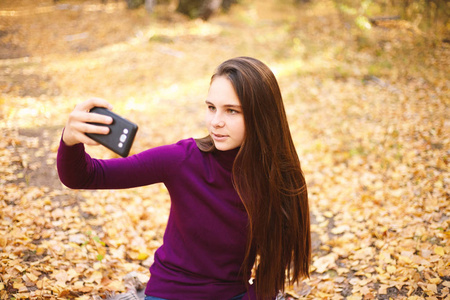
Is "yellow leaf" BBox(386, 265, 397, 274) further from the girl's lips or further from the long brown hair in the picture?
the girl's lips

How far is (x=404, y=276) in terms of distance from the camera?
3385mm

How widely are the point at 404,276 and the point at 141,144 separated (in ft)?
16.5

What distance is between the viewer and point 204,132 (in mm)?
7344

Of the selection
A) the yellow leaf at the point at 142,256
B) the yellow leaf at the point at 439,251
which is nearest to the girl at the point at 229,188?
the yellow leaf at the point at 142,256

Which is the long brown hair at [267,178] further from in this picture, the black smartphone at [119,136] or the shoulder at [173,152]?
the black smartphone at [119,136]

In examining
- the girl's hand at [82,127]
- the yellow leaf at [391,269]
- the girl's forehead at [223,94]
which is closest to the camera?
the girl's hand at [82,127]

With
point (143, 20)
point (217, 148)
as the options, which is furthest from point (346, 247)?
point (143, 20)

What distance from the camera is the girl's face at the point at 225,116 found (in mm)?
2191

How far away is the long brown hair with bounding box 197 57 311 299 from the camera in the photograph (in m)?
2.22

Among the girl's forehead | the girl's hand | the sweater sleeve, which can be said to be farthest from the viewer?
the girl's forehead

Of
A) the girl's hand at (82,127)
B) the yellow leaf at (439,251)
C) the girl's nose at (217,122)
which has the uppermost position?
the girl's hand at (82,127)

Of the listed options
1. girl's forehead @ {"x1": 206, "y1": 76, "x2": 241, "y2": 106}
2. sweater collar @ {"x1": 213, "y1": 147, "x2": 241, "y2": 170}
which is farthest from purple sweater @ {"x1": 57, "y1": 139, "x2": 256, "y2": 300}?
girl's forehead @ {"x1": 206, "y1": 76, "x2": 241, "y2": 106}

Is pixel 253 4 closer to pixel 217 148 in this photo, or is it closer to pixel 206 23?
pixel 206 23

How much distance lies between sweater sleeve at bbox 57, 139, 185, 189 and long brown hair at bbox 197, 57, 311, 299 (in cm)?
28
